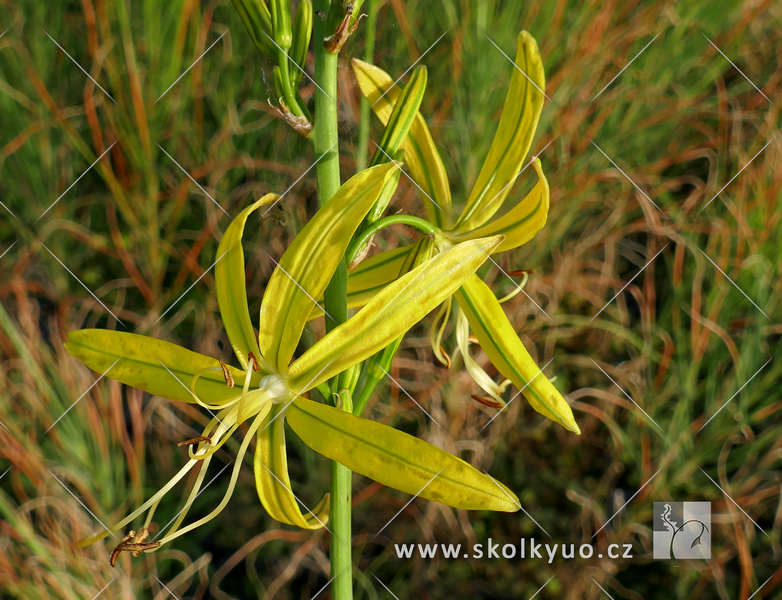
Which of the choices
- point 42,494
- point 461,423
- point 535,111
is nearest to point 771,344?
point 461,423

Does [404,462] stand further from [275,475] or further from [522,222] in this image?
[522,222]

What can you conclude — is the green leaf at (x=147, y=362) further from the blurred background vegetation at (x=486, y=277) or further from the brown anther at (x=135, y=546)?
the blurred background vegetation at (x=486, y=277)

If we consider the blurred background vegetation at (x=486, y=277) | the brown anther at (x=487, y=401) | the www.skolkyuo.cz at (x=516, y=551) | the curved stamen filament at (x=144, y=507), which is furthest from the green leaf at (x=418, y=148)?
the www.skolkyuo.cz at (x=516, y=551)

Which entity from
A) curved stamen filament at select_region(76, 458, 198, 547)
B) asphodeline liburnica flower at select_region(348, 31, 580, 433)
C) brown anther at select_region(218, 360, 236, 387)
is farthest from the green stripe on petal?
curved stamen filament at select_region(76, 458, 198, 547)

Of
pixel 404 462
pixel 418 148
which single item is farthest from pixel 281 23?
pixel 404 462

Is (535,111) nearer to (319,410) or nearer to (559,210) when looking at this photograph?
(319,410)

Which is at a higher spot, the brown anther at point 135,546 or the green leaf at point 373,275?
the green leaf at point 373,275
